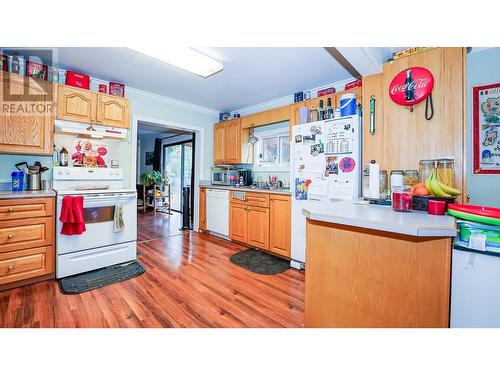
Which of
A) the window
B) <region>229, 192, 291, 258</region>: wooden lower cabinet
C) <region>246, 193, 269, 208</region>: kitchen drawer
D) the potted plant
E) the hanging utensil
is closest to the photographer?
the hanging utensil

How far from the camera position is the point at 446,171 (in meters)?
1.43

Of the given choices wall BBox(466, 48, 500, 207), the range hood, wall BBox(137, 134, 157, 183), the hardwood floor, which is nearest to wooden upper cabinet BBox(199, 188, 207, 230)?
the hardwood floor

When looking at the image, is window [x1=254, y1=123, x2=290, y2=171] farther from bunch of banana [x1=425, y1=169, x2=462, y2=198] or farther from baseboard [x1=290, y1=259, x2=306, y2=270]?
bunch of banana [x1=425, y1=169, x2=462, y2=198]

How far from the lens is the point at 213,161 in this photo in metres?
4.52

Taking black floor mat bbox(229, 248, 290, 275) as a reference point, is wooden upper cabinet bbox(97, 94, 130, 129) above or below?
above

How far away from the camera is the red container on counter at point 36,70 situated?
2.35m

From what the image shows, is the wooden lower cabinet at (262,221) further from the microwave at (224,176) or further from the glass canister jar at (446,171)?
the glass canister jar at (446,171)

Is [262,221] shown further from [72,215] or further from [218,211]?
[72,215]

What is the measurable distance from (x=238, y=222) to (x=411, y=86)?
106 inches

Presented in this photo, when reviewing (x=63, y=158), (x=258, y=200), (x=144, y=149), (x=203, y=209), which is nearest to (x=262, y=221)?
(x=258, y=200)

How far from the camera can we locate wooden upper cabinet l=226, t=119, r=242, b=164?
398cm

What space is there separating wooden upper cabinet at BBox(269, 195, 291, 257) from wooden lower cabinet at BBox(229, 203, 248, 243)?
50 cm

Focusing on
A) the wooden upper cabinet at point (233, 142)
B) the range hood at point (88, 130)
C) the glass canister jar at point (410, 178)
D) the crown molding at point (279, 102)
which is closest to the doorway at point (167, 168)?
the wooden upper cabinet at point (233, 142)
